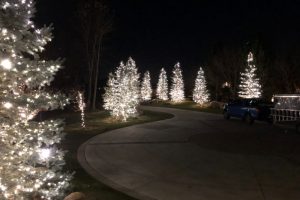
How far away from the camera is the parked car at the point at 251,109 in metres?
24.3

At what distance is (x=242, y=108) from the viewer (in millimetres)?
25844

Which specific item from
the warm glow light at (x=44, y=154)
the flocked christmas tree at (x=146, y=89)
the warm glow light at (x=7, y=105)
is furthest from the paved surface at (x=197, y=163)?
the flocked christmas tree at (x=146, y=89)

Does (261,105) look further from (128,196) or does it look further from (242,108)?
(128,196)

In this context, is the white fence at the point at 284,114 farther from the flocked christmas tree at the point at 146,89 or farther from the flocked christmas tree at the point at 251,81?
the flocked christmas tree at the point at 146,89

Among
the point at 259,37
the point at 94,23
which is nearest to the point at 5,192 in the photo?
the point at 94,23

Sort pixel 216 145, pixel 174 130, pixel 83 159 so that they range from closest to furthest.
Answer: pixel 83 159
pixel 216 145
pixel 174 130

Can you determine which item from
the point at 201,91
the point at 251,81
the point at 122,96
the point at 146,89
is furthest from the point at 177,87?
the point at 122,96

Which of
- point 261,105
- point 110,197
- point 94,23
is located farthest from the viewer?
point 94,23

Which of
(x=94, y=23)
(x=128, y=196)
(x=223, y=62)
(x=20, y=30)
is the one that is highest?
(x=94, y=23)

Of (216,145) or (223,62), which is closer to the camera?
(216,145)

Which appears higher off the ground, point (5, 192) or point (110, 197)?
point (5, 192)

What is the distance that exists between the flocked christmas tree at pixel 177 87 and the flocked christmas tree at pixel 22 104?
51533 mm

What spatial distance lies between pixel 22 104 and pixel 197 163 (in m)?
7.61

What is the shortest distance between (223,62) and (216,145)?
31.6 m
